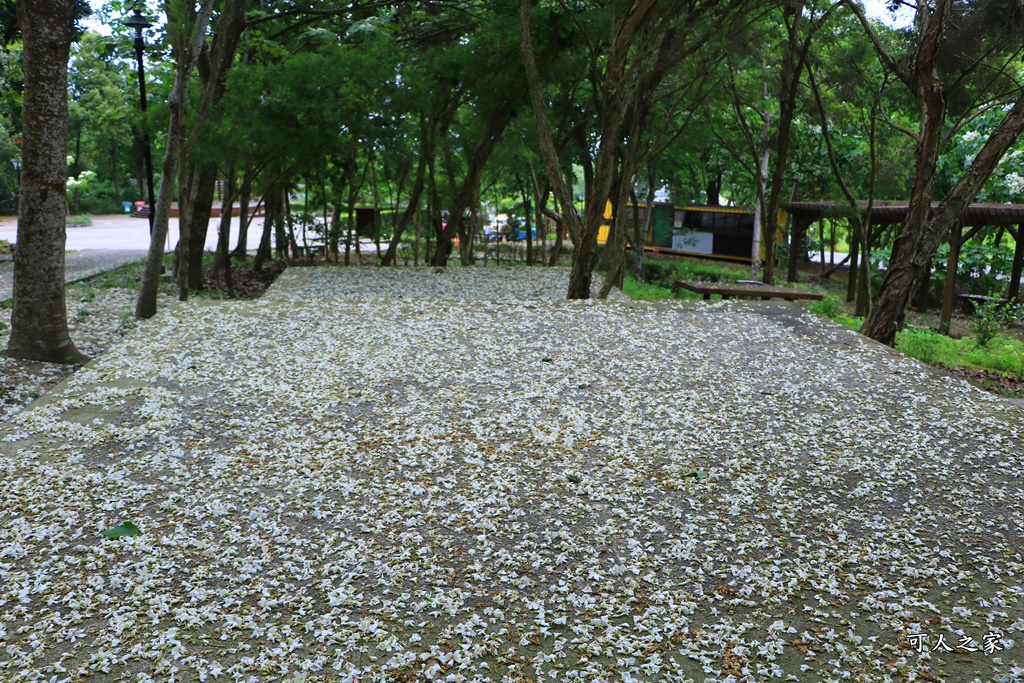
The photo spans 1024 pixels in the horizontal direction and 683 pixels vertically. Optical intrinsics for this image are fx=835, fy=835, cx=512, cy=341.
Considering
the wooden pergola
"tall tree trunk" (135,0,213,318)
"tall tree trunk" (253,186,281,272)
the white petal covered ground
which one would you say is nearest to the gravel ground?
the white petal covered ground

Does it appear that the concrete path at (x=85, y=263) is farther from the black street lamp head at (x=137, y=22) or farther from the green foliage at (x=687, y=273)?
the green foliage at (x=687, y=273)

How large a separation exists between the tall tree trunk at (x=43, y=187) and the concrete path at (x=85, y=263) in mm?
3567

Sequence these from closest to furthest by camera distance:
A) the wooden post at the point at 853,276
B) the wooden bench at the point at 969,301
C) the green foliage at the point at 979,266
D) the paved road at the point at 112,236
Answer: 1. the wooden bench at the point at 969,301
2. the green foliage at the point at 979,266
3. the wooden post at the point at 853,276
4. the paved road at the point at 112,236

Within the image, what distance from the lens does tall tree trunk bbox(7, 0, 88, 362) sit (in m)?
5.58

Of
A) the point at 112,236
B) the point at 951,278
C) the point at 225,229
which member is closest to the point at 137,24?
the point at 225,229

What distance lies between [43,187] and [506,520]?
434 cm

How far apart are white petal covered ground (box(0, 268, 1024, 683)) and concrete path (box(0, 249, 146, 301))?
5948 millimetres

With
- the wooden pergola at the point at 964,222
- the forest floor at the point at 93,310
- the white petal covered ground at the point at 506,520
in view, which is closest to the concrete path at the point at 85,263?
A: the forest floor at the point at 93,310

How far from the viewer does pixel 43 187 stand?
5.78m

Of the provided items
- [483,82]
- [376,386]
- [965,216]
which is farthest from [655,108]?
[376,386]

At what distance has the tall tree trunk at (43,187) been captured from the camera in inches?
220

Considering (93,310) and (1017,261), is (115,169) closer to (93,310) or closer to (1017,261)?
(93,310)

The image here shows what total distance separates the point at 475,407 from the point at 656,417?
42.4 inches

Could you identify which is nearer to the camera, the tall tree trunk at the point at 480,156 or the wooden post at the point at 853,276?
the tall tree trunk at the point at 480,156
